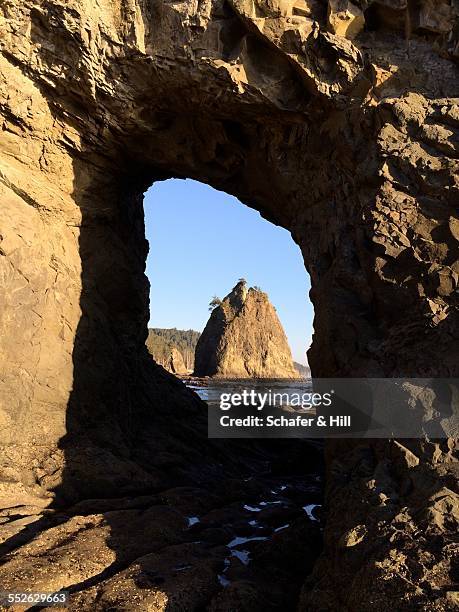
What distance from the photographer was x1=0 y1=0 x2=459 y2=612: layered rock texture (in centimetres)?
698

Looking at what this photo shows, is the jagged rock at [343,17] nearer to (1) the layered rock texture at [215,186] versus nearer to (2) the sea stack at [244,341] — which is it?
(1) the layered rock texture at [215,186]

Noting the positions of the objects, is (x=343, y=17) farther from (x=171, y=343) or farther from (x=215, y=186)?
(x=171, y=343)

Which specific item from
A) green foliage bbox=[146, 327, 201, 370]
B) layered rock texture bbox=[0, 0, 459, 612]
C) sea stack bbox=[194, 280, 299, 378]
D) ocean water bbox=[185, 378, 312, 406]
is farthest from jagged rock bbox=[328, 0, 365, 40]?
green foliage bbox=[146, 327, 201, 370]

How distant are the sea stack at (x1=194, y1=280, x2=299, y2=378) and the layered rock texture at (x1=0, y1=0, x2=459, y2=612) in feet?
139

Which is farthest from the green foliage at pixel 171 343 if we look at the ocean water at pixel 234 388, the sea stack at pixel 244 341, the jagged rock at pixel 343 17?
the jagged rock at pixel 343 17

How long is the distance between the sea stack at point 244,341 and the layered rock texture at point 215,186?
42344 mm

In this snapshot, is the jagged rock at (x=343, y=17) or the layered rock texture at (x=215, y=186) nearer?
the layered rock texture at (x=215, y=186)

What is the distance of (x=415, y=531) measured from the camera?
5.32 metres

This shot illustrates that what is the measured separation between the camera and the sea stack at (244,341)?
5647 centimetres

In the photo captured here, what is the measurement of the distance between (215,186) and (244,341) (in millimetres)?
44373

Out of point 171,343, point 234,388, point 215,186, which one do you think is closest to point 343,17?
point 215,186

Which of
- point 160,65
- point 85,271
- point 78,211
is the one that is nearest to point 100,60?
point 160,65

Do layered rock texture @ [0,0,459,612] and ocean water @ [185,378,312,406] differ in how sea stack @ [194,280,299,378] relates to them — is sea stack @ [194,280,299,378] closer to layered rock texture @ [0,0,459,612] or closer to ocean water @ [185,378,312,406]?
ocean water @ [185,378,312,406]

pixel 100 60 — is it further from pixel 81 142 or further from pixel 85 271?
pixel 85 271
